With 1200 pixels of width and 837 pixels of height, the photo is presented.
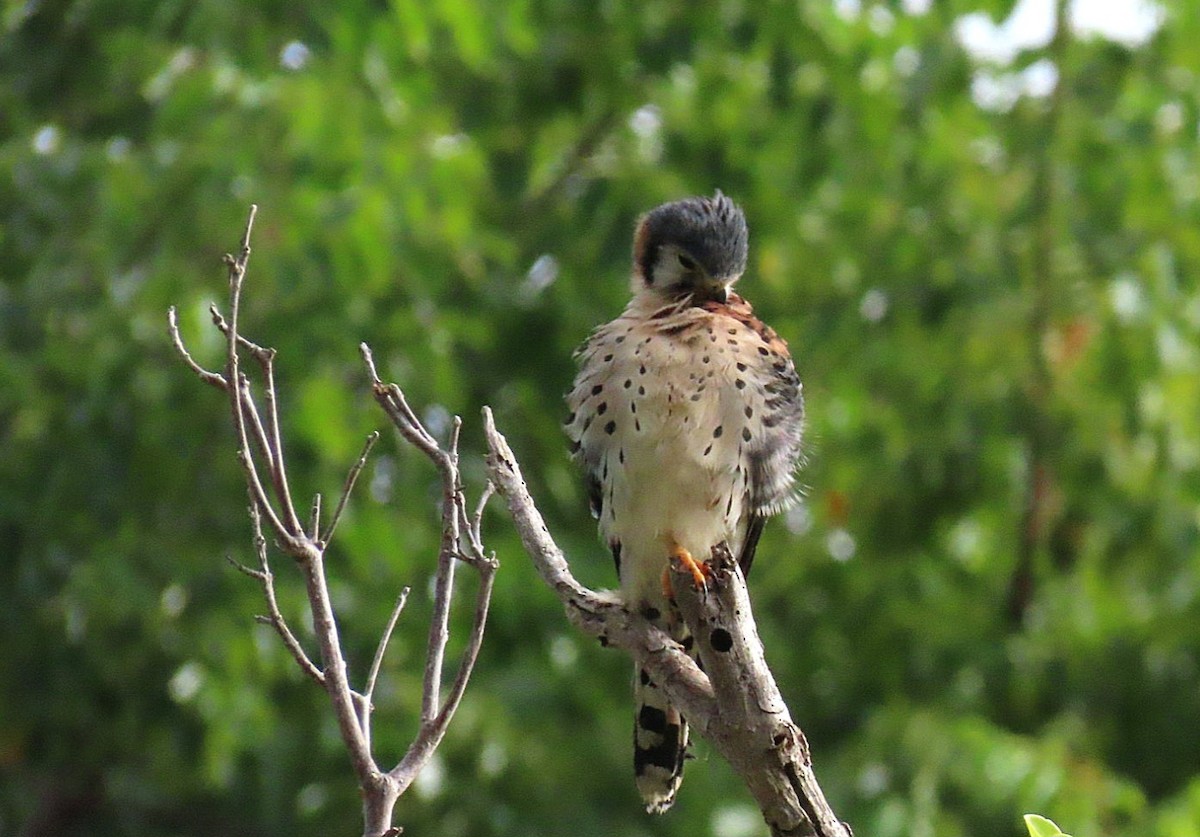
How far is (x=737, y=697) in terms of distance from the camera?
279 centimetres

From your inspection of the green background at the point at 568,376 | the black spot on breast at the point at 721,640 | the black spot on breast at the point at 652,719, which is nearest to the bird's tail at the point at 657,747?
the black spot on breast at the point at 652,719

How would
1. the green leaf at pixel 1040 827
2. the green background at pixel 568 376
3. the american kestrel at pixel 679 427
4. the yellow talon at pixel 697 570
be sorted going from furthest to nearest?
the green background at pixel 568 376 < the american kestrel at pixel 679 427 < the yellow talon at pixel 697 570 < the green leaf at pixel 1040 827

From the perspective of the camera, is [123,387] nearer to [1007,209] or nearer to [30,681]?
[30,681]

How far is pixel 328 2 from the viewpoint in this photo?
5316 mm

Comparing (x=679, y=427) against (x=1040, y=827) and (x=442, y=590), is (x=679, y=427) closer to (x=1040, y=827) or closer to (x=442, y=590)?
(x=442, y=590)

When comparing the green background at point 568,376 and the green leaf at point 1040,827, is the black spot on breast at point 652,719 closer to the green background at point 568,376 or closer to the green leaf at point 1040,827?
Answer: the green background at point 568,376

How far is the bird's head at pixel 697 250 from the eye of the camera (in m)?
3.97

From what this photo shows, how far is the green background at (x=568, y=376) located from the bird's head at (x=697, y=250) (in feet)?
4.84

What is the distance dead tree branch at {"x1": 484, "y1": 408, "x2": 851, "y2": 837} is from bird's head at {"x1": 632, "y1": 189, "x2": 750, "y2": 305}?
923 millimetres

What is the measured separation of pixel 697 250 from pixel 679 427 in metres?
0.48

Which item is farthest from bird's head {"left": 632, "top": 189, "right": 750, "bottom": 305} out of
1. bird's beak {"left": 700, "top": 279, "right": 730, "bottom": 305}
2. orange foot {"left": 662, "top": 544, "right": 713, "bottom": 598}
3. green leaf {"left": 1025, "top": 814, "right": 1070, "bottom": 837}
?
green leaf {"left": 1025, "top": 814, "right": 1070, "bottom": 837}

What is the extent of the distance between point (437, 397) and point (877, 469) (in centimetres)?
193

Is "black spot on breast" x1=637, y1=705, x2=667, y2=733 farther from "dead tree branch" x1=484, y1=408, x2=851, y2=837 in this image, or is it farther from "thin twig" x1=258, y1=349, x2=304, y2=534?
"thin twig" x1=258, y1=349, x2=304, y2=534

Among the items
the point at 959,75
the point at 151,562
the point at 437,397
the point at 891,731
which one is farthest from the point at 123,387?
the point at 959,75
